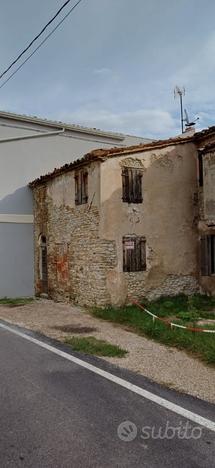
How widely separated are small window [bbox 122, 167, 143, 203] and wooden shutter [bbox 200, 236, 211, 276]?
7.99 ft

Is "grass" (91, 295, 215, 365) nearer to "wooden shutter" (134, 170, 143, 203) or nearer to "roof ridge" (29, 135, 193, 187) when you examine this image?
"wooden shutter" (134, 170, 143, 203)

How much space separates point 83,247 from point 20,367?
6.74 m

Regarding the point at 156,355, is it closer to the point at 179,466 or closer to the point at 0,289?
the point at 179,466

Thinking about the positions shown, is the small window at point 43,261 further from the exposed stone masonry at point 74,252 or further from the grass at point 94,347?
the grass at point 94,347

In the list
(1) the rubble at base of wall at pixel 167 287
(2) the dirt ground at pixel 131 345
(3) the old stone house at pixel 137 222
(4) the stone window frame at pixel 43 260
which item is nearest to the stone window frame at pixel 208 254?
(3) the old stone house at pixel 137 222

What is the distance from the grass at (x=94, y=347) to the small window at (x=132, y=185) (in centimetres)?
539

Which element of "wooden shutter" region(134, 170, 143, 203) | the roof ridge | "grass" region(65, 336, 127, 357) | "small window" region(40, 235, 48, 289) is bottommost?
"grass" region(65, 336, 127, 357)

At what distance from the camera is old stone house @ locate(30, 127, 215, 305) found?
12.3 meters

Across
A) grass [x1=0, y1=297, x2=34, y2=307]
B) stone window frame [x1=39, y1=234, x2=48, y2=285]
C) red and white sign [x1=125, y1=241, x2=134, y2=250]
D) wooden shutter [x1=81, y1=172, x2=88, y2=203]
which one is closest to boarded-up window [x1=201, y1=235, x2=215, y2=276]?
red and white sign [x1=125, y1=241, x2=134, y2=250]

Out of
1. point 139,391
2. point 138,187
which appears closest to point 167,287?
point 138,187

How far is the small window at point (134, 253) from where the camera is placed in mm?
12445

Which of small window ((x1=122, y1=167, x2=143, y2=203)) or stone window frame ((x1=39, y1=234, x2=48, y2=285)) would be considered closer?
small window ((x1=122, y1=167, x2=143, y2=203))

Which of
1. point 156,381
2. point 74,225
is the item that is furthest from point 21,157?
point 156,381

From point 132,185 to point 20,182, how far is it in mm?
5725
